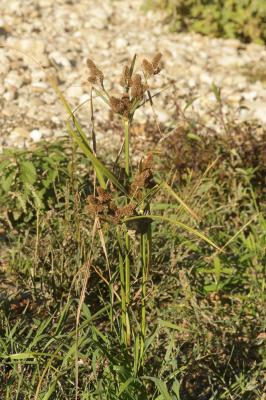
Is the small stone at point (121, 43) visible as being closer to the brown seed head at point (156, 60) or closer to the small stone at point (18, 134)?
the small stone at point (18, 134)

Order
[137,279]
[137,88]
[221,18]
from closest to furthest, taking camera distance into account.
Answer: [137,88] < [137,279] < [221,18]

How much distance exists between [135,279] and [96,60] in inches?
131

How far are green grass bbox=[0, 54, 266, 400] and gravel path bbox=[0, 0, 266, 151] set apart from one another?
89cm

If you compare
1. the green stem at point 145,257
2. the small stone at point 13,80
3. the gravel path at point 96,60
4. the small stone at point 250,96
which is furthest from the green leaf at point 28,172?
the small stone at point 250,96

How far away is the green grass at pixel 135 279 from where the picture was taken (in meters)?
2.68

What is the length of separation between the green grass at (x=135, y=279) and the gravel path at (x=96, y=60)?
89 centimetres

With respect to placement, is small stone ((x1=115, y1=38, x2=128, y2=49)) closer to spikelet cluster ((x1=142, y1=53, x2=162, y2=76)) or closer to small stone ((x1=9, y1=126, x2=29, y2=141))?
small stone ((x1=9, y1=126, x2=29, y2=141))

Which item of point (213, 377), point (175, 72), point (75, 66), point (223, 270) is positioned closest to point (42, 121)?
point (75, 66)

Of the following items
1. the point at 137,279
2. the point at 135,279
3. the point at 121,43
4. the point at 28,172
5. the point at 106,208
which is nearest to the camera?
the point at 106,208

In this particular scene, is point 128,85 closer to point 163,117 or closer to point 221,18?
point 163,117

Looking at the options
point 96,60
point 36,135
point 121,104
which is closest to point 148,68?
point 121,104

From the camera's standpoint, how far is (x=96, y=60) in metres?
6.25

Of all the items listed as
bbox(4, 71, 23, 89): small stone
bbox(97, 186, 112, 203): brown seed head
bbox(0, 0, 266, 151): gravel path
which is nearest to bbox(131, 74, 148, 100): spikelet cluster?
bbox(97, 186, 112, 203): brown seed head

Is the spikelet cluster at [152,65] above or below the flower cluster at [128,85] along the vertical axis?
above
